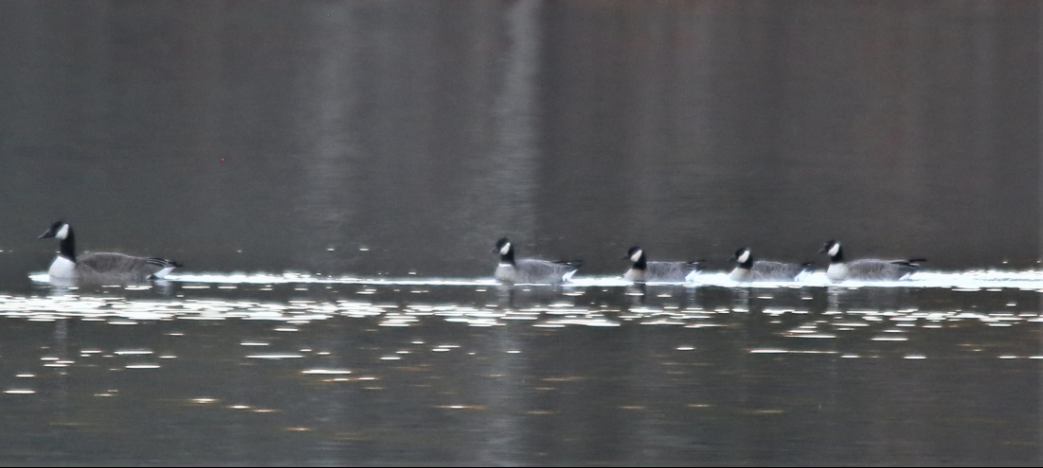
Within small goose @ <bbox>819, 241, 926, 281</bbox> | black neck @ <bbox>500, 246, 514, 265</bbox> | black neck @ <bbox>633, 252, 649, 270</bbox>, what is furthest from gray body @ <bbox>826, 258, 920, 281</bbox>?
black neck @ <bbox>500, 246, 514, 265</bbox>

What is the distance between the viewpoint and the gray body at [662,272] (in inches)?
736

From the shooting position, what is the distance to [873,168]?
31203mm

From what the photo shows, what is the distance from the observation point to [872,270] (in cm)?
1892

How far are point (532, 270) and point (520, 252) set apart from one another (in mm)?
2851

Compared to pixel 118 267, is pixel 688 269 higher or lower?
lower

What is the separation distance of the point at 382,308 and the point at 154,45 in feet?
157

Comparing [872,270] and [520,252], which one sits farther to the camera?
[520,252]

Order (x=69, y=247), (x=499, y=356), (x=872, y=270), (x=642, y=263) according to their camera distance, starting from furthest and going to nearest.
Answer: (x=69, y=247) < (x=872, y=270) < (x=642, y=263) < (x=499, y=356)

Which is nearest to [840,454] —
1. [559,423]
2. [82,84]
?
[559,423]

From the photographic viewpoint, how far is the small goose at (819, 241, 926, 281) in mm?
18766

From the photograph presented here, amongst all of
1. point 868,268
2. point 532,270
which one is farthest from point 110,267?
point 868,268

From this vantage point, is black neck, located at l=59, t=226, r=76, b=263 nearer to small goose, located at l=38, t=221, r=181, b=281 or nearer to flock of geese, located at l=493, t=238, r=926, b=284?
small goose, located at l=38, t=221, r=181, b=281

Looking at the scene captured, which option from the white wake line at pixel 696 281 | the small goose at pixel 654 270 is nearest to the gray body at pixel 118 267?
the white wake line at pixel 696 281

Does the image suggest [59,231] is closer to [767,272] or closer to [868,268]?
[767,272]
